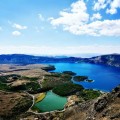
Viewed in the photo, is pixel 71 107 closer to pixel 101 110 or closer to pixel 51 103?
pixel 101 110

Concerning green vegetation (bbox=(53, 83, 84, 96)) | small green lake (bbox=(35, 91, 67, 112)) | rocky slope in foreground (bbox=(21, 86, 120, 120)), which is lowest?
small green lake (bbox=(35, 91, 67, 112))

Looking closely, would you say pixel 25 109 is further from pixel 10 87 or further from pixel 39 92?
pixel 10 87

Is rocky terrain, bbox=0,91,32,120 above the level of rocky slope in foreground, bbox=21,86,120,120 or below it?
below

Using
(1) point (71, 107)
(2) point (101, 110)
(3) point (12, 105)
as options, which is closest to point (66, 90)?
(3) point (12, 105)

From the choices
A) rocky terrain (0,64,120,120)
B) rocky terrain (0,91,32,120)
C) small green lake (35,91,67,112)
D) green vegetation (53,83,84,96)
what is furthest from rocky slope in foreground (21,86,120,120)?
green vegetation (53,83,84,96)

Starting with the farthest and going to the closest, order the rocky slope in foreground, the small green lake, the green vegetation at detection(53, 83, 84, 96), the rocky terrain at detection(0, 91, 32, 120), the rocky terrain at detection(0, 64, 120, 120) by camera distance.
→ the green vegetation at detection(53, 83, 84, 96), the small green lake, the rocky terrain at detection(0, 91, 32, 120), the rocky terrain at detection(0, 64, 120, 120), the rocky slope in foreground

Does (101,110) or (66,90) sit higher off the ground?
(101,110)

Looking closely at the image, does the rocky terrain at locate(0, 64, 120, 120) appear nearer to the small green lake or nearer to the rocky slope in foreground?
the rocky slope in foreground

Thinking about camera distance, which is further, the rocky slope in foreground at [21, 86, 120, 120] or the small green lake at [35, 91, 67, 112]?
the small green lake at [35, 91, 67, 112]

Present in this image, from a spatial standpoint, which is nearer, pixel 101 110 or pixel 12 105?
pixel 101 110
